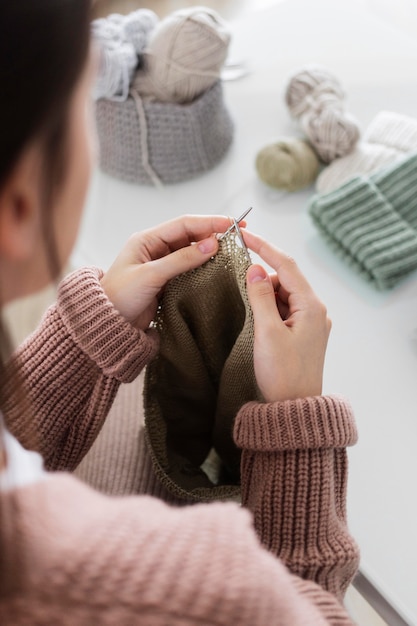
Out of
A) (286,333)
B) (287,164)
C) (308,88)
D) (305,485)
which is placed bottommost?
(305,485)

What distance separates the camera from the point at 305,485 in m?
0.56

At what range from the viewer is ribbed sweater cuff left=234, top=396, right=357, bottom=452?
22.0 inches

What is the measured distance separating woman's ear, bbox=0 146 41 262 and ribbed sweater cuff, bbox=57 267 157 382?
7.6 inches

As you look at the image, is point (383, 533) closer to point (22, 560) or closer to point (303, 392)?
point (303, 392)

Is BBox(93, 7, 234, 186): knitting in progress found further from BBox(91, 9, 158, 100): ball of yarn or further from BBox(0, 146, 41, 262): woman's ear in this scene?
BBox(0, 146, 41, 262): woman's ear

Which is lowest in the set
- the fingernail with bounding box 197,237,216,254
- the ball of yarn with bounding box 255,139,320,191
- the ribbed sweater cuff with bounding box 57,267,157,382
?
the ribbed sweater cuff with bounding box 57,267,157,382

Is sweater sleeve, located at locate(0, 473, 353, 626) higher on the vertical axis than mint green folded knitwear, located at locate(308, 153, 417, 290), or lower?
lower

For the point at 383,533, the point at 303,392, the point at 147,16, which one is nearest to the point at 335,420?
the point at 303,392

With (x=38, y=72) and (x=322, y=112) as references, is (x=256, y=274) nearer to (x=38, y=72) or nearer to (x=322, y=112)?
(x=38, y=72)

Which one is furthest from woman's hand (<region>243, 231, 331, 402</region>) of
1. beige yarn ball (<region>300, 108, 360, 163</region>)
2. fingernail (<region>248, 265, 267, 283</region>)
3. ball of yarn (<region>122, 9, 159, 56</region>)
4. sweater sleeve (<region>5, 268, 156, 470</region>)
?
ball of yarn (<region>122, 9, 159, 56</region>)

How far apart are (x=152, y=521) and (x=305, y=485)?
0.69 feet

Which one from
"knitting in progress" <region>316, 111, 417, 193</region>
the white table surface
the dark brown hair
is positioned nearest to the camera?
the dark brown hair

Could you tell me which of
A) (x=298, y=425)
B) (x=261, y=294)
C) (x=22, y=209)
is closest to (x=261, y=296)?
(x=261, y=294)

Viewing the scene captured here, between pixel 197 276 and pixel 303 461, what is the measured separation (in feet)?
0.67
